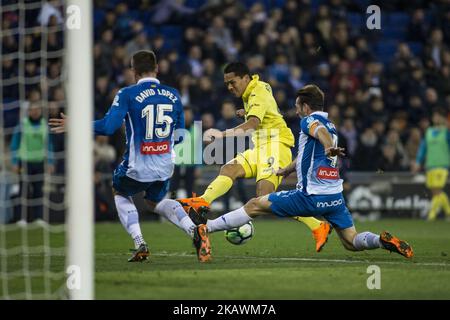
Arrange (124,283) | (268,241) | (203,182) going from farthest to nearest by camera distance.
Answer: (203,182) → (268,241) → (124,283)

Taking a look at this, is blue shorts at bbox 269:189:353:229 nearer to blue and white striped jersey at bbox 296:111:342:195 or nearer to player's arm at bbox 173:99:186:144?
blue and white striped jersey at bbox 296:111:342:195

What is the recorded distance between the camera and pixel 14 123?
55.0 feet

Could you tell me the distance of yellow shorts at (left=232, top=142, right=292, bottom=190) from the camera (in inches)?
439

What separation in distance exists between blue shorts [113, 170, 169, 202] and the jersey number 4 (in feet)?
1.61

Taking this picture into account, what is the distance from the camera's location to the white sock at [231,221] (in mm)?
9914

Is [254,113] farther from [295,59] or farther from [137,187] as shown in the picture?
[295,59]

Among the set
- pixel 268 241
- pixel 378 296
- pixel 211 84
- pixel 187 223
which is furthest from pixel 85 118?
pixel 211 84

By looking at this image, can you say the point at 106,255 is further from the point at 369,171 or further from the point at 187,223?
the point at 369,171

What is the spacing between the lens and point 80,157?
672cm

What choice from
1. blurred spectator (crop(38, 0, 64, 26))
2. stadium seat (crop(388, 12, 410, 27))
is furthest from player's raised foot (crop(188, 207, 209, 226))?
stadium seat (crop(388, 12, 410, 27))

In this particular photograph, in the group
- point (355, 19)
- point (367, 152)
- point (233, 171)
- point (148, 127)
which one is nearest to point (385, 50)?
point (355, 19)

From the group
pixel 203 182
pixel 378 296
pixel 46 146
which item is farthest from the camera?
pixel 203 182
